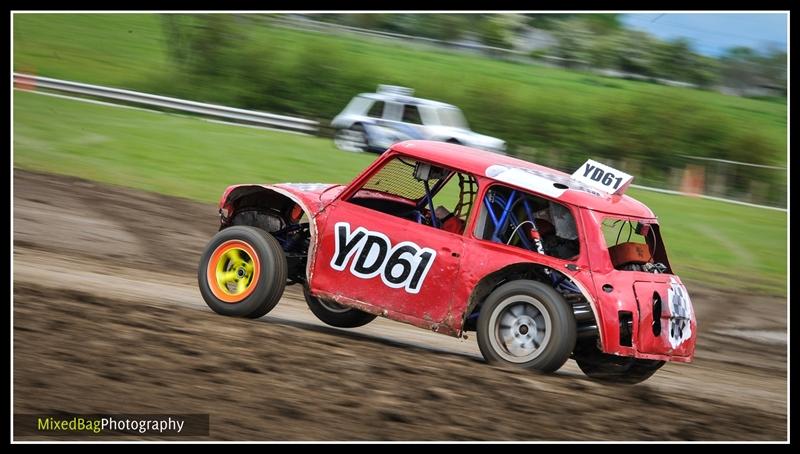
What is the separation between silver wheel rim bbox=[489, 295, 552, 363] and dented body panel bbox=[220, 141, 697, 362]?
9.8 inches

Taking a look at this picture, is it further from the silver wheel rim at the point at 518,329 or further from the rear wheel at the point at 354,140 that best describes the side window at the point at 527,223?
the rear wheel at the point at 354,140

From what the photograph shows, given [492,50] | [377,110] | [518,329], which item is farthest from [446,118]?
[518,329]

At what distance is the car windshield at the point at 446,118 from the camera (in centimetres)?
2056

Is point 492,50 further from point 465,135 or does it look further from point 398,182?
point 398,182

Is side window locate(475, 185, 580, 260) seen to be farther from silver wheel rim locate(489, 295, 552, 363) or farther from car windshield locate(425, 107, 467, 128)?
car windshield locate(425, 107, 467, 128)

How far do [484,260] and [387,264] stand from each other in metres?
0.74

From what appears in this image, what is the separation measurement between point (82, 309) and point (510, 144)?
14.3 metres

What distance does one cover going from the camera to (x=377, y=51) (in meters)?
22.9

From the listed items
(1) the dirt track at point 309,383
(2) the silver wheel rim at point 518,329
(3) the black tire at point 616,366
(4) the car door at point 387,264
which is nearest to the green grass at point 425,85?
(1) the dirt track at point 309,383

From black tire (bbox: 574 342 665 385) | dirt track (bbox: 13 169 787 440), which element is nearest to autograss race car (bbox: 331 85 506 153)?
dirt track (bbox: 13 169 787 440)

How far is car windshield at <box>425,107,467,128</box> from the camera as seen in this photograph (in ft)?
67.5

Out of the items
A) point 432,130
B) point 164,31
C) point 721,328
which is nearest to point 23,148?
point 164,31

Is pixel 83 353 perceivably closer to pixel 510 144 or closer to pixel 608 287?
pixel 608 287

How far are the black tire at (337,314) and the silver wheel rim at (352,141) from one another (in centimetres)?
1135
